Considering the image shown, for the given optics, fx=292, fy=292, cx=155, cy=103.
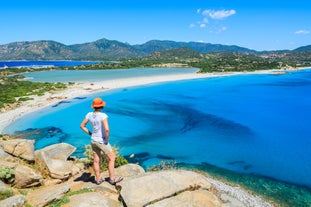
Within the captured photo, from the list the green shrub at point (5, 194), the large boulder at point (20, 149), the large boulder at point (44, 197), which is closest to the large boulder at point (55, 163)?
the large boulder at point (20, 149)

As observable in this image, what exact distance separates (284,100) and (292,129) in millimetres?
29225

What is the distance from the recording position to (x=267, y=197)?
56.9 ft

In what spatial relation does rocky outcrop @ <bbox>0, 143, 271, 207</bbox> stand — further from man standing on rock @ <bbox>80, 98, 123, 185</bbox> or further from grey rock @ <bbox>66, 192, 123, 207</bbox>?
man standing on rock @ <bbox>80, 98, 123, 185</bbox>

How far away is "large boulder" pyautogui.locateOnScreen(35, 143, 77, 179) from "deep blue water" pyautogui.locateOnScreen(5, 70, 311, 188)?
996 cm

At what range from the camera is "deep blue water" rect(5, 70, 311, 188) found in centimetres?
2514

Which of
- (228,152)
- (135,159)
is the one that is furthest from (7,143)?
(228,152)

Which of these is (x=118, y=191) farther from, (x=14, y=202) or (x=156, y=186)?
(x=14, y=202)

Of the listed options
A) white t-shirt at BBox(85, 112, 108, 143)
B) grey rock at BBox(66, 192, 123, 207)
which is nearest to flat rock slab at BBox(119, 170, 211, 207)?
grey rock at BBox(66, 192, 123, 207)

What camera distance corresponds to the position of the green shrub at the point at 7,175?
11759 mm

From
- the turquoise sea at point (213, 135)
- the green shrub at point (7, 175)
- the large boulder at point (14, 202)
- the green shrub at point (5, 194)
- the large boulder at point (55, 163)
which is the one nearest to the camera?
the large boulder at point (14, 202)

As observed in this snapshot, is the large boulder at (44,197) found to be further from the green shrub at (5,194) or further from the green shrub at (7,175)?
the green shrub at (7,175)

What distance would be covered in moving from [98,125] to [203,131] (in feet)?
88.3

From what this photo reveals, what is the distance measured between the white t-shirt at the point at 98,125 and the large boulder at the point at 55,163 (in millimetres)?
4218

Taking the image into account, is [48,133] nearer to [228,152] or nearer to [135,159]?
[135,159]
